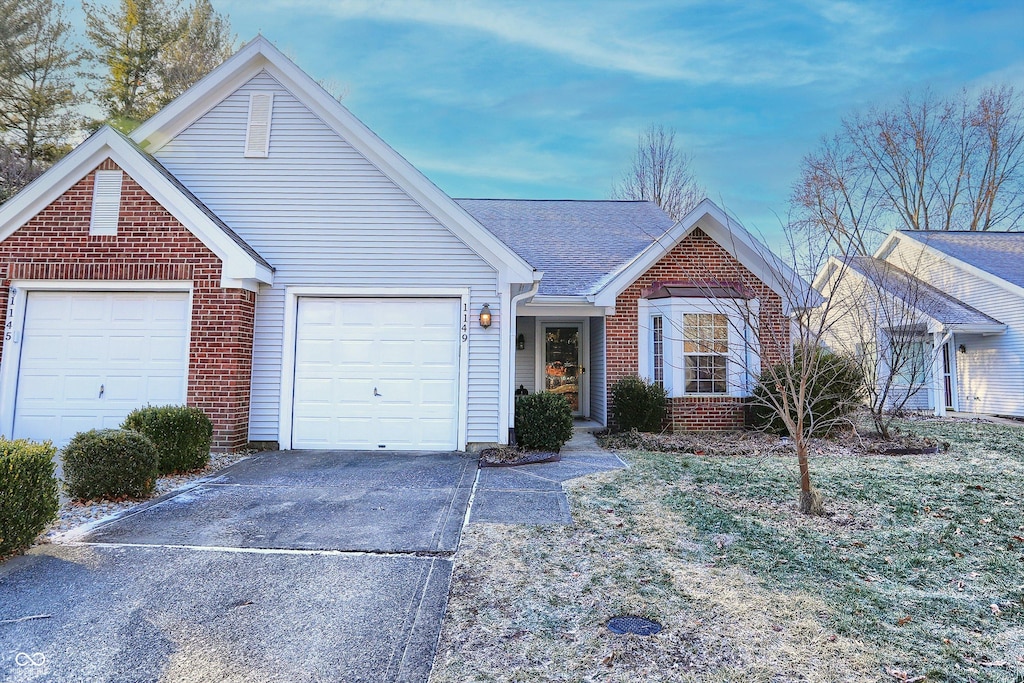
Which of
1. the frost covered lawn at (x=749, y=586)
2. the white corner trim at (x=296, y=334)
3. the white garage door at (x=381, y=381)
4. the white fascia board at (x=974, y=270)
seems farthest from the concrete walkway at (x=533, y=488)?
the white fascia board at (x=974, y=270)

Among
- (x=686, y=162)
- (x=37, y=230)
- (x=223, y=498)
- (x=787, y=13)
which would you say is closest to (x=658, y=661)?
(x=223, y=498)

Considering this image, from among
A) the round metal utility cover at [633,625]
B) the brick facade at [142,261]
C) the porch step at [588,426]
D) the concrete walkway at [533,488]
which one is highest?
the brick facade at [142,261]

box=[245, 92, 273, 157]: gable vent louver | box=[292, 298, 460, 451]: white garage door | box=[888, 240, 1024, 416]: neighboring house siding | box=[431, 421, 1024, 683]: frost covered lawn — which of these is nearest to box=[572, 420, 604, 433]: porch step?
box=[292, 298, 460, 451]: white garage door

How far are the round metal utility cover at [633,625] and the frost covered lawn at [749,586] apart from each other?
Result: 0.06 metres

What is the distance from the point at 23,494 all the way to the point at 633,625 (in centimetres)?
432

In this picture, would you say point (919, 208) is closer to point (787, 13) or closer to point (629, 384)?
point (787, 13)

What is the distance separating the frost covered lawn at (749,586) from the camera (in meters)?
2.69

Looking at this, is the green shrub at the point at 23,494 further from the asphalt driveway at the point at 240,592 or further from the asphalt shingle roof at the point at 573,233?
the asphalt shingle roof at the point at 573,233

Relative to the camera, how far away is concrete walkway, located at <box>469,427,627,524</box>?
192 inches

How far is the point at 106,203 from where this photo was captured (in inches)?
292

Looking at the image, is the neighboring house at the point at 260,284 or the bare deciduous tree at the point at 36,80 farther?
the bare deciduous tree at the point at 36,80

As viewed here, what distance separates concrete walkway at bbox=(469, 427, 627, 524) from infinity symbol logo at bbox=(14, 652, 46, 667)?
2.88 meters

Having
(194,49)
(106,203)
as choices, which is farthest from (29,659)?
(194,49)

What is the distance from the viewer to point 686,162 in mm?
24297
